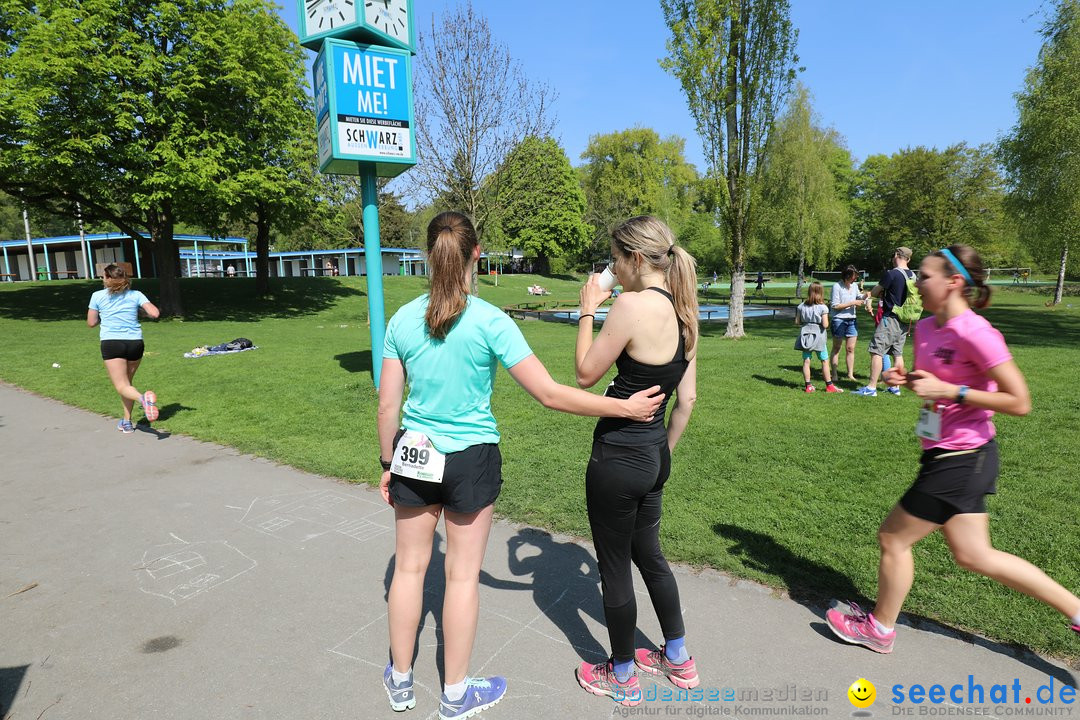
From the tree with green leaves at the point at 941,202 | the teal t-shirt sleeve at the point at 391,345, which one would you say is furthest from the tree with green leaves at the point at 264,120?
the tree with green leaves at the point at 941,202

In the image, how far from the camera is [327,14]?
282 inches

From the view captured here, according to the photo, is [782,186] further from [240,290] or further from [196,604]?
[196,604]

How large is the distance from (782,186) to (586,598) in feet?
132

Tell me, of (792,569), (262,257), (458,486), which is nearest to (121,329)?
(458,486)

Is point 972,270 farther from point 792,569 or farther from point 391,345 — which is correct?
point 391,345

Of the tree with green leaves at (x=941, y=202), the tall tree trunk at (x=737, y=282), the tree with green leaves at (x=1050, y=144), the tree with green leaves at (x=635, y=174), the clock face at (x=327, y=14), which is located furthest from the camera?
the tree with green leaves at (x=635, y=174)

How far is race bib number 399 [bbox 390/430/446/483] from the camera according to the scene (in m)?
2.25

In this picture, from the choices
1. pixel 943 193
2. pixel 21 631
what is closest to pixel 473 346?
pixel 21 631

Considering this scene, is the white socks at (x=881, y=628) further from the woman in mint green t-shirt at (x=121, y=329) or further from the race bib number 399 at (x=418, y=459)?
the woman in mint green t-shirt at (x=121, y=329)

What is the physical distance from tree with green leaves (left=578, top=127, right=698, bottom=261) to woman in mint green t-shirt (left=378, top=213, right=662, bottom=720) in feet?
177

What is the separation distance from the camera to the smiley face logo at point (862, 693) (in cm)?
247

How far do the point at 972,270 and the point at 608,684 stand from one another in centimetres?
241

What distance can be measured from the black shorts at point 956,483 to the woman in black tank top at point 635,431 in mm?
1102

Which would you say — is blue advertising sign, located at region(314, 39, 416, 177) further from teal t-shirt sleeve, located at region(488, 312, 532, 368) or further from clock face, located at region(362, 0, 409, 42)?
teal t-shirt sleeve, located at region(488, 312, 532, 368)
